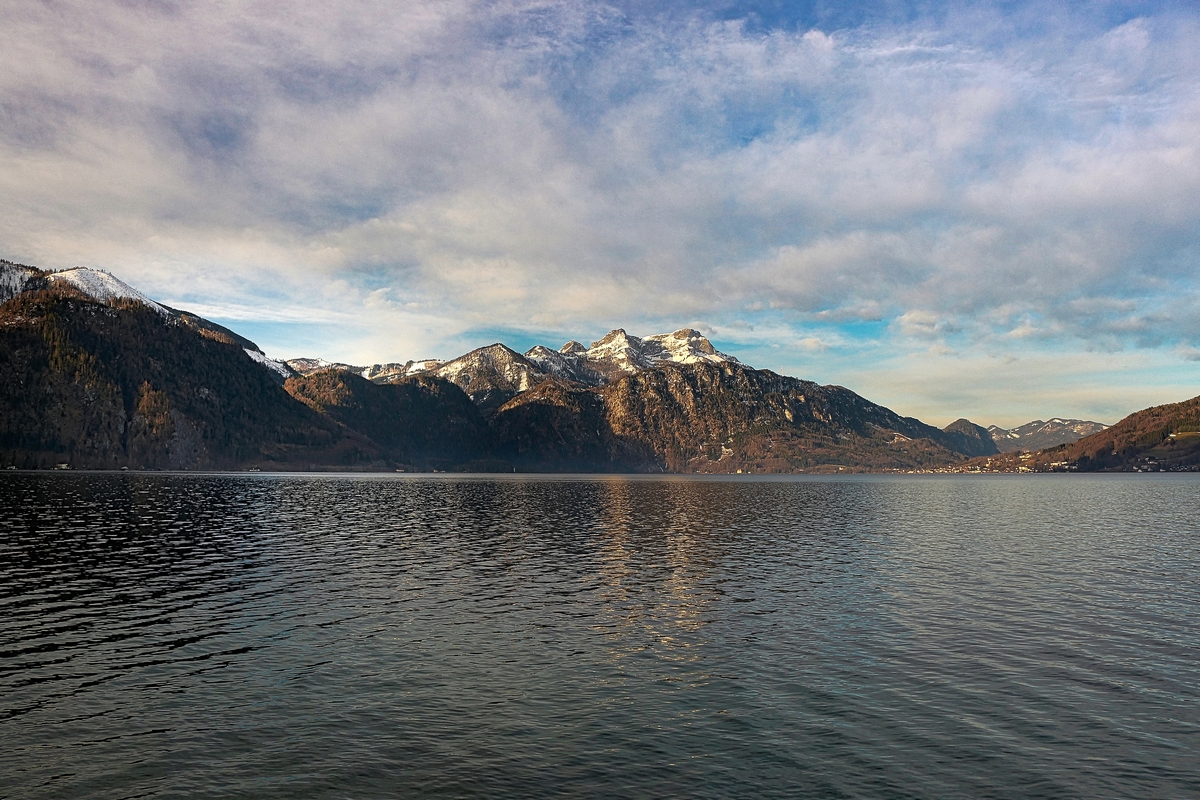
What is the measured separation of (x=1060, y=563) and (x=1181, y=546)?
29.1 meters

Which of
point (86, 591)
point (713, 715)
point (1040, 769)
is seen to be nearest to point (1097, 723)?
point (1040, 769)

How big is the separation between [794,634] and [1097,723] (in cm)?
1623

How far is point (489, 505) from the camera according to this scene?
158000 millimetres

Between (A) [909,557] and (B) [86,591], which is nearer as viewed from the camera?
(B) [86,591]

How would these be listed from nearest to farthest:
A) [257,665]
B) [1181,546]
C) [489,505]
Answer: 1. [257,665]
2. [1181,546]
3. [489,505]

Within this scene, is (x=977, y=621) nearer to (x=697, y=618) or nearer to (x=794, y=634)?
(x=794, y=634)

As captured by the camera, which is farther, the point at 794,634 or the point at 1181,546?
the point at 1181,546

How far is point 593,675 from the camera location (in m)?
33.4

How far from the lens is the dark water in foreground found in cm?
2286

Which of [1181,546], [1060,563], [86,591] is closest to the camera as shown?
[86,591]

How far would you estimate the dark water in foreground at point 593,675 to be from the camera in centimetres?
2286

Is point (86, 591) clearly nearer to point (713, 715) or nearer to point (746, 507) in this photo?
point (713, 715)

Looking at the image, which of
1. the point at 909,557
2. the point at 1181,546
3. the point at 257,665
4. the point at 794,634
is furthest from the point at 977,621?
the point at 1181,546

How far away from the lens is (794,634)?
135 ft
